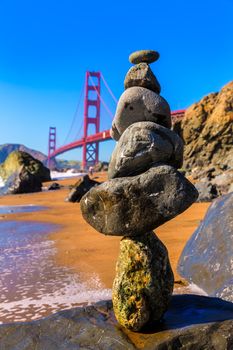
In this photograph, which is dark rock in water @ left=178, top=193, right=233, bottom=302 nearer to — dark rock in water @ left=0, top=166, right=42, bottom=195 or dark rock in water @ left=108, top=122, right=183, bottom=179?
dark rock in water @ left=108, top=122, right=183, bottom=179

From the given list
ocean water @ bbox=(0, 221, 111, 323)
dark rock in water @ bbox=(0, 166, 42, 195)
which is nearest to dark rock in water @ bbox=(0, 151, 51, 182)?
dark rock in water @ bbox=(0, 166, 42, 195)

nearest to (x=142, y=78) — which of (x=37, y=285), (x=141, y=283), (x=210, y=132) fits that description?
(x=141, y=283)

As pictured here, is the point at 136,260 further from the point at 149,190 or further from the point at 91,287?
the point at 91,287

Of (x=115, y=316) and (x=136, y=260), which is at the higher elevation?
(x=136, y=260)

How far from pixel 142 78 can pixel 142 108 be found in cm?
33

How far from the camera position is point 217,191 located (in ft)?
43.1

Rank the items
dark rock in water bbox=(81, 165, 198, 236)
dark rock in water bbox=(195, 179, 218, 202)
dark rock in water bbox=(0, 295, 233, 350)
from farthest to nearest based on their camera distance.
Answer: dark rock in water bbox=(195, 179, 218, 202) < dark rock in water bbox=(81, 165, 198, 236) < dark rock in water bbox=(0, 295, 233, 350)

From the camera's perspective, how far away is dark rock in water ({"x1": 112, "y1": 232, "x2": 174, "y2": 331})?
304 centimetres

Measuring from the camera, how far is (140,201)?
3.05 metres

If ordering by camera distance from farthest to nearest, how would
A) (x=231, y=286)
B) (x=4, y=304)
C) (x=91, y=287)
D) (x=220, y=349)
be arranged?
(x=91, y=287) < (x=4, y=304) < (x=231, y=286) < (x=220, y=349)

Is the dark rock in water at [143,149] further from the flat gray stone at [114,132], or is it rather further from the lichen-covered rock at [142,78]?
the lichen-covered rock at [142,78]

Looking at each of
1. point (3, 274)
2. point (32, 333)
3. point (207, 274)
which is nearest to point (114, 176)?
point (32, 333)

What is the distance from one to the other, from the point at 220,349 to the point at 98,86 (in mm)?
78612

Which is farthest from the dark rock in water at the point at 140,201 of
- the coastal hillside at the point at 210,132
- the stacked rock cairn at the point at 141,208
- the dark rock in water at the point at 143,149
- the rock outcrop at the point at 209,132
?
the coastal hillside at the point at 210,132
